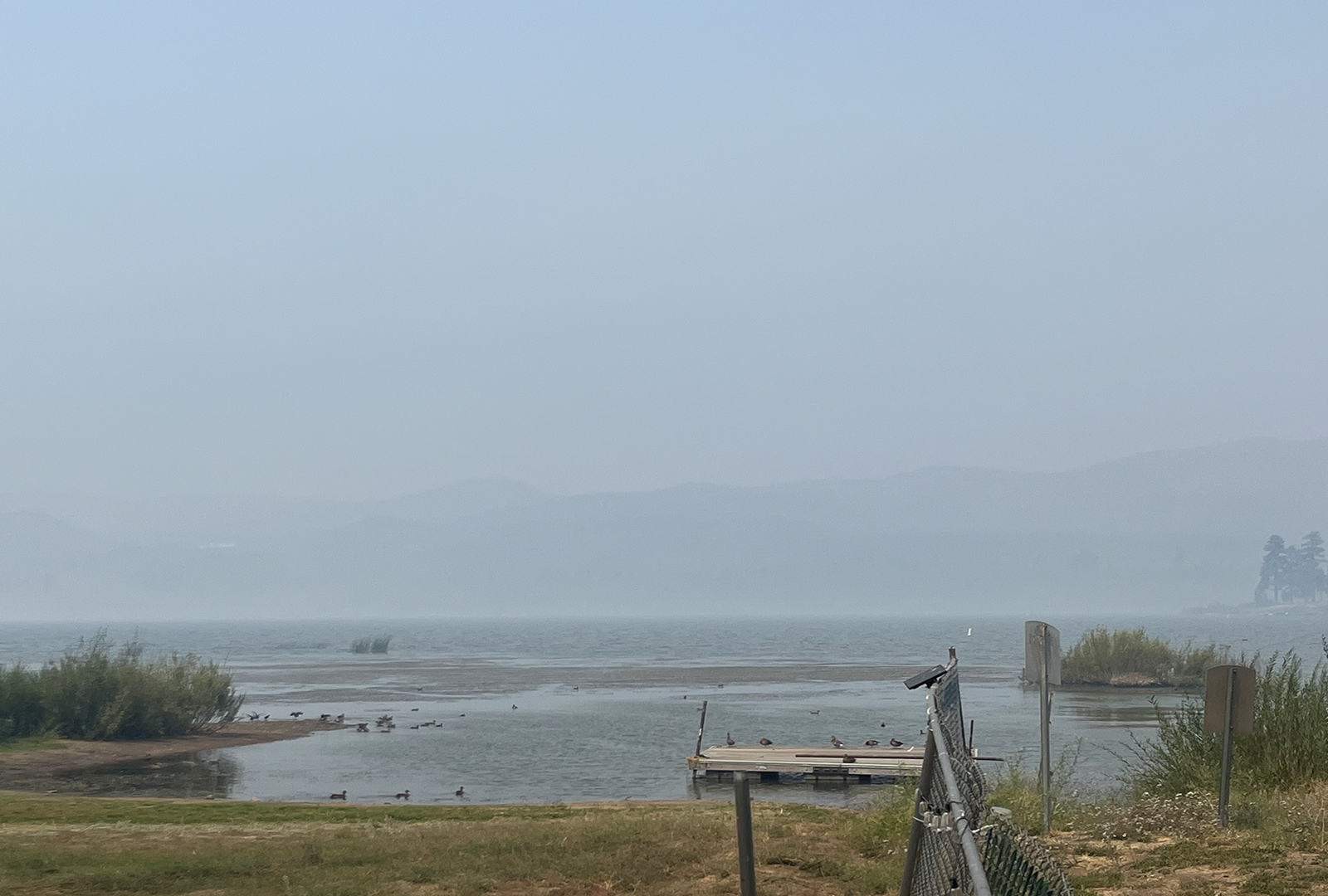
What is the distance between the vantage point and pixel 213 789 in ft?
107

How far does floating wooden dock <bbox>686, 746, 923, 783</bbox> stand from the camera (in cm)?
3216

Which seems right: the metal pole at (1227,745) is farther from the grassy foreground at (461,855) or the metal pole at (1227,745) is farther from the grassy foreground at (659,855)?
the grassy foreground at (461,855)

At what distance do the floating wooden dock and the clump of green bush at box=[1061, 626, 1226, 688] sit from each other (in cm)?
3843

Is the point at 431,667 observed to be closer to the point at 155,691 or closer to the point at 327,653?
the point at 327,653

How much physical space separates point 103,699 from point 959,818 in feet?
149

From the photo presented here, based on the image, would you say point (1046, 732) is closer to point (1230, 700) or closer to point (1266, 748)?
point (1230, 700)

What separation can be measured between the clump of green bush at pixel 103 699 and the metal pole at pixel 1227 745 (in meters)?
40.2

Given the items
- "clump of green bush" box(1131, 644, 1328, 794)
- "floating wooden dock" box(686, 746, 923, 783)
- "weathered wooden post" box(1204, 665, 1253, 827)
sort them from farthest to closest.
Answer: "floating wooden dock" box(686, 746, 923, 783) → "clump of green bush" box(1131, 644, 1328, 794) → "weathered wooden post" box(1204, 665, 1253, 827)

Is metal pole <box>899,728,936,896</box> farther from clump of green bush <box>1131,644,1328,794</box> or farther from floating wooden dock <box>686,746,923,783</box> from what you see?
floating wooden dock <box>686,746,923,783</box>

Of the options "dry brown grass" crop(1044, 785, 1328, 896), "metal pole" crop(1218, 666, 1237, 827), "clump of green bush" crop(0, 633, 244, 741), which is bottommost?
"clump of green bush" crop(0, 633, 244, 741)

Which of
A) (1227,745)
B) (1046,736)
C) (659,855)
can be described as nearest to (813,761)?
(659,855)

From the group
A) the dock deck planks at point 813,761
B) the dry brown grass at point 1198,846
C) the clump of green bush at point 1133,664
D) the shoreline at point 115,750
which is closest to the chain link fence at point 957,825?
the dry brown grass at point 1198,846

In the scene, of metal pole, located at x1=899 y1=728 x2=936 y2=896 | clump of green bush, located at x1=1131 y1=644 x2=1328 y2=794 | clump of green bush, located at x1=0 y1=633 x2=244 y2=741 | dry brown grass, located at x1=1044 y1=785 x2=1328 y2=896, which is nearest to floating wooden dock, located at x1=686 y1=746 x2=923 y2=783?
clump of green bush, located at x1=1131 y1=644 x2=1328 y2=794

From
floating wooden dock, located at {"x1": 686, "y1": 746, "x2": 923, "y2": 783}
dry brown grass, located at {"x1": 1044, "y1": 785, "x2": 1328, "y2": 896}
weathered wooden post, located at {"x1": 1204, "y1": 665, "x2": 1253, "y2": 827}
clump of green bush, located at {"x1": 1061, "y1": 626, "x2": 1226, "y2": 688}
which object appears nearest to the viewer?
dry brown grass, located at {"x1": 1044, "y1": 785, "x2": 1328, "y2": 896}
